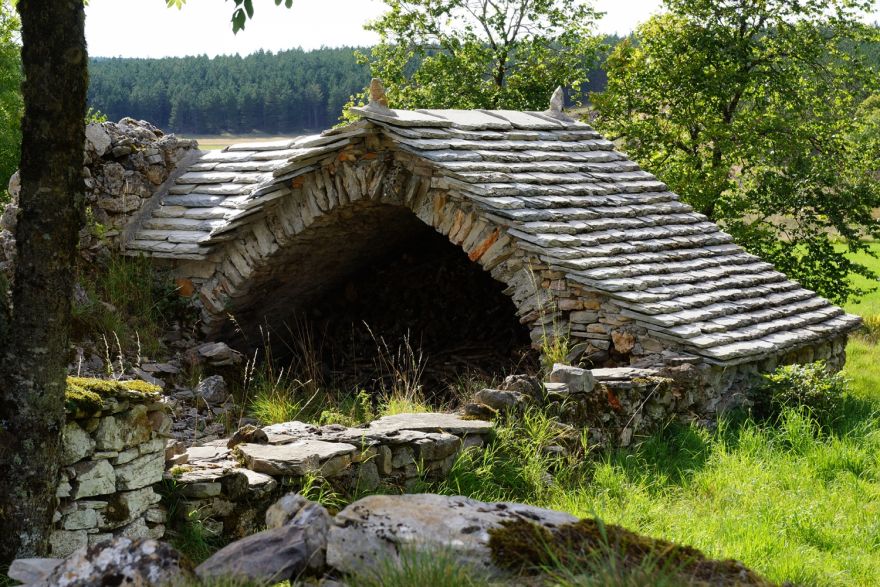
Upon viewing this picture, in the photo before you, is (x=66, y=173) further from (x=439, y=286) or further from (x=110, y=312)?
(x=439, y=286)

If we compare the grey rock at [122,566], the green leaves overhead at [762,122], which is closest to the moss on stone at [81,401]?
the grey rock at [122,566]

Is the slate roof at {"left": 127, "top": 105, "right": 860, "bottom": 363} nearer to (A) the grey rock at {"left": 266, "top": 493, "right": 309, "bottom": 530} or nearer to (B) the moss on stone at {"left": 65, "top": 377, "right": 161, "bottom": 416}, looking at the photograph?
(B) the moss on stone at {"left": 65, "top": 377, "right": 161, "bottom": 416}

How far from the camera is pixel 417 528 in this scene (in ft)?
10.5

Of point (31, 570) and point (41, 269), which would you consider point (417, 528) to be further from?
point (41, 269)

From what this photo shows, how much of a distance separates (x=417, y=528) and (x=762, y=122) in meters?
12.7

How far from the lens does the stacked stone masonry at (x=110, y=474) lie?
4492mm

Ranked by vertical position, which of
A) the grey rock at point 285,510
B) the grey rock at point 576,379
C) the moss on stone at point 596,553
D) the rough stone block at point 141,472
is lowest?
the rough stone block at point 141,472

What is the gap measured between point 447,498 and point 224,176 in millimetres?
7372

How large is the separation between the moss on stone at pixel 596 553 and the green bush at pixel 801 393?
4750 millimetres

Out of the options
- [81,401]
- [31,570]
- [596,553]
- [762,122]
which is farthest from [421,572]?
[762,122]

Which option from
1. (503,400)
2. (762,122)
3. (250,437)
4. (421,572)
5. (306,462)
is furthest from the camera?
(762,122)

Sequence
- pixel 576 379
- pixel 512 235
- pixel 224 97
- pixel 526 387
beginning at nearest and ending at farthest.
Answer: pixel 526 387 → pixel 576 379 → pixel 512 235 → pixel 224 97

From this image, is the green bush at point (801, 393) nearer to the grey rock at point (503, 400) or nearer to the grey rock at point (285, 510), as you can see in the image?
the grey rock at point (503, 400)

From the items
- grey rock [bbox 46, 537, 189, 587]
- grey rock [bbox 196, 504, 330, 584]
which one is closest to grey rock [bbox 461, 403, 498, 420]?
grey rock [bbox 196, 504, 330, 584]
